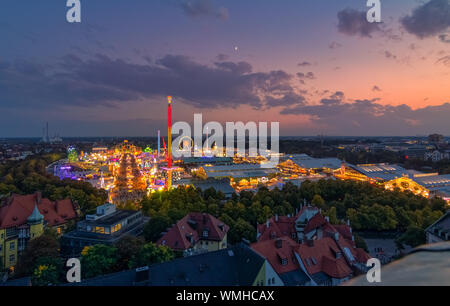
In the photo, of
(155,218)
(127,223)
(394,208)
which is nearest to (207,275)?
(155,218)

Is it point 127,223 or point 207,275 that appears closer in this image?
point 207,275

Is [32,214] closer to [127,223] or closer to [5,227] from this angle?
[5,227]

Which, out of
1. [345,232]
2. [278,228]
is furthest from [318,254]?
[278,228]

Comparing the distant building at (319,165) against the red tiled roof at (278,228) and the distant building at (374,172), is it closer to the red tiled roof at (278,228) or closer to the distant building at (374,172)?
the distant building at (374,172)

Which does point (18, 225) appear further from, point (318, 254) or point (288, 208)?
point (288, 208)

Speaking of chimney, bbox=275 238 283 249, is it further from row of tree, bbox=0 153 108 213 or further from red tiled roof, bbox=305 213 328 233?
row of tree, bbox=0 153 108 213

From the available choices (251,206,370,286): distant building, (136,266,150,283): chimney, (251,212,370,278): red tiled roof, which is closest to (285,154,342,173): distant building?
(251,212,370,278): red tiled roof
